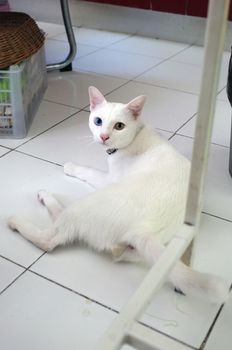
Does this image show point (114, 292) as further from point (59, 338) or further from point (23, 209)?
point (23, 209)

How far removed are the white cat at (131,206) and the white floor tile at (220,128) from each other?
0.47 m

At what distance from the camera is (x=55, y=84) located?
2.08 m

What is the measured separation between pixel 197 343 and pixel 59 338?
28 cm

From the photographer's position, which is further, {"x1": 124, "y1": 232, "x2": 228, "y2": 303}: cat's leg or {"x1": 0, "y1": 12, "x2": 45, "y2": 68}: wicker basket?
{"x1": 0, "y1": 12, "x2": 45, "y2": 68}: wicker basket

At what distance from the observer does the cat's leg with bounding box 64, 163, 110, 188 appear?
1293 mm

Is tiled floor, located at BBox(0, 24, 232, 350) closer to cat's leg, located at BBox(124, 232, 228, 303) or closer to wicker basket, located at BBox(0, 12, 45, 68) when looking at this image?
cat's leg, located at BBox(124, 232, 228, 303)

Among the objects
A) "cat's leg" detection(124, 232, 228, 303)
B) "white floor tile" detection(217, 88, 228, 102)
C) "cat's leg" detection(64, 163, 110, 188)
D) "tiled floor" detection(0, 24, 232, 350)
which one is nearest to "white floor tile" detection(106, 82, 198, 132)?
"tiled floor" detection(0, 24, 232, 350)

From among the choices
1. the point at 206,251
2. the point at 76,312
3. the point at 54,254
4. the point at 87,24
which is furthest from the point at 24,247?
the point at 87,24

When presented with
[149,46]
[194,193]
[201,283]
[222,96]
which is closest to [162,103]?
[222,96]

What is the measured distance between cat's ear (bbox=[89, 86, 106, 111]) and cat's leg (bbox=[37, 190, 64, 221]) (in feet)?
0.97

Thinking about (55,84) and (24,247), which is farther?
(55,84)

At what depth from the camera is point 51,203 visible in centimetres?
120

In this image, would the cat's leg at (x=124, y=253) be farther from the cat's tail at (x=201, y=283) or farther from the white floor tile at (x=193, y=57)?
the white floor tile at (x=193, y=57)

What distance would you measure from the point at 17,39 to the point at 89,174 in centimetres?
56
